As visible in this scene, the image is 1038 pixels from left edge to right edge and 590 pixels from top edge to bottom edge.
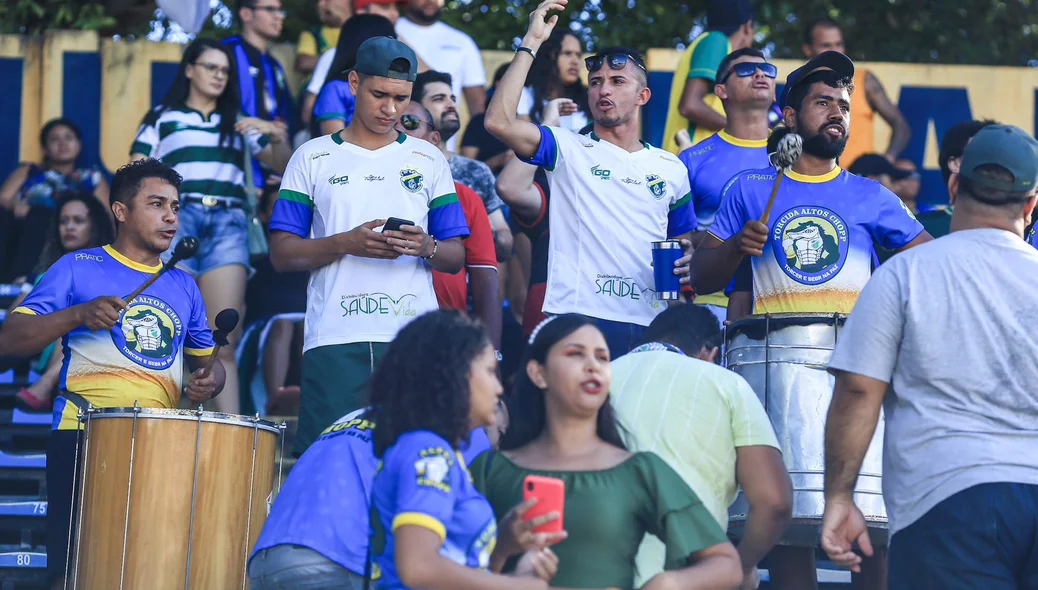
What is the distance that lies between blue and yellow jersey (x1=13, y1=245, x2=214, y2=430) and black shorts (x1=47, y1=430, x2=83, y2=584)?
0.07 metres

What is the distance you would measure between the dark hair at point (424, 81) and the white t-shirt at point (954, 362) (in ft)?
14.2

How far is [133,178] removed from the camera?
708 cm

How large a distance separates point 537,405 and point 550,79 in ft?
15.3

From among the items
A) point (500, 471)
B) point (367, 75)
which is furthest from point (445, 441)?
point (367, 75)

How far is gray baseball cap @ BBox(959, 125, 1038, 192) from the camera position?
474cm

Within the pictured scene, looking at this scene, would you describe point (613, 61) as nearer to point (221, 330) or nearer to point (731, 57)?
point (731, 57)

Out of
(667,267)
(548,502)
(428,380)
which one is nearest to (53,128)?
(667,267)

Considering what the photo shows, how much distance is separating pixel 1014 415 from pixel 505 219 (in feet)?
14.9

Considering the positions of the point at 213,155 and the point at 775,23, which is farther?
Answer: the point at 775,23

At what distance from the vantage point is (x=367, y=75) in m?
6.81

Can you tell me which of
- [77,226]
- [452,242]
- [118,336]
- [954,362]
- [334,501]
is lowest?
[334,501]

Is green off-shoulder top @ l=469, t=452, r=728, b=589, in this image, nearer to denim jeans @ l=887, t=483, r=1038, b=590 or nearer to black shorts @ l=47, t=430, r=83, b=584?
denim jeans @ l=887, t=483, r=1038, b=590

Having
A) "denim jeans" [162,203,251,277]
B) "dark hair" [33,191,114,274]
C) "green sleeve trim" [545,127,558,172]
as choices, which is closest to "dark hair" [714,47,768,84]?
"green sleeve trim" [545,127,558,172]

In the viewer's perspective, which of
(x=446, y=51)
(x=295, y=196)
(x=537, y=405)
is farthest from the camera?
(x=446, y=51)
